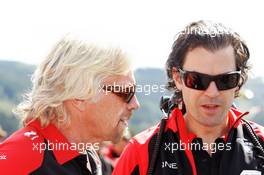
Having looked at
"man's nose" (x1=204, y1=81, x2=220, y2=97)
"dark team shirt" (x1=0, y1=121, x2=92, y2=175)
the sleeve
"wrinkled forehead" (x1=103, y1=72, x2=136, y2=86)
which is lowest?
the sleeve

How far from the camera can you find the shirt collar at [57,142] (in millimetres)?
4262

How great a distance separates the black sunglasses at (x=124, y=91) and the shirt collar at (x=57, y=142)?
0.48m

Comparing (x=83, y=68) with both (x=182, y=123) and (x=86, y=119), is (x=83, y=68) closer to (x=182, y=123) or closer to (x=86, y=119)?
(x=86, y=119)

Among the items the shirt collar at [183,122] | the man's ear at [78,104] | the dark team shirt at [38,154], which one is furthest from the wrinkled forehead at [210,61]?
the dark team shirt at [38,154]

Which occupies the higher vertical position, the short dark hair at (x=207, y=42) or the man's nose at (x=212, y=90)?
the short dark hair at (x=207, y=42)

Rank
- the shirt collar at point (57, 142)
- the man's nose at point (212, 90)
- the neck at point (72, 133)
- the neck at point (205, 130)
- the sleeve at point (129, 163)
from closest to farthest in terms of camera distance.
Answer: the shirt collar at point (57, 142) < the neck at point (72, 133) < the sleeve at point (129, 163) < the man's nose at point (212, 90) < the neck at point (205, 130)

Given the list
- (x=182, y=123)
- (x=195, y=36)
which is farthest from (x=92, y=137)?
(x=195, y=36)

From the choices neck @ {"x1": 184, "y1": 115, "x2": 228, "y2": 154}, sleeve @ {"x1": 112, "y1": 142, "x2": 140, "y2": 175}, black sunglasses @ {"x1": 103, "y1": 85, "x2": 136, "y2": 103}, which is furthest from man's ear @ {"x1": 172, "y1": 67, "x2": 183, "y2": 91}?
sleeve @ {"x1": 112, "y1": 142, "x2": 140, "y2": 175}

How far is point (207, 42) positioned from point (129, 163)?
1132 millimetres

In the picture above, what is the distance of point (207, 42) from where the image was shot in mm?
4953

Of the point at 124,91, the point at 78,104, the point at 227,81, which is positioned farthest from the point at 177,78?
the point at 78,104

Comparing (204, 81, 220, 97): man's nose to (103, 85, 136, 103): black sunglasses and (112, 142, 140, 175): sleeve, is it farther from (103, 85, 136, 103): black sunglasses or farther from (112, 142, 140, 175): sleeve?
(112, 142, 140, 175): sleeve

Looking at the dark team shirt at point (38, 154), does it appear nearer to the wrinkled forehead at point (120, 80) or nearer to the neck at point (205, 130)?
the wrinkled forehead at point (120, 80)

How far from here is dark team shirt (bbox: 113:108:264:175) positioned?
15.4 feet
